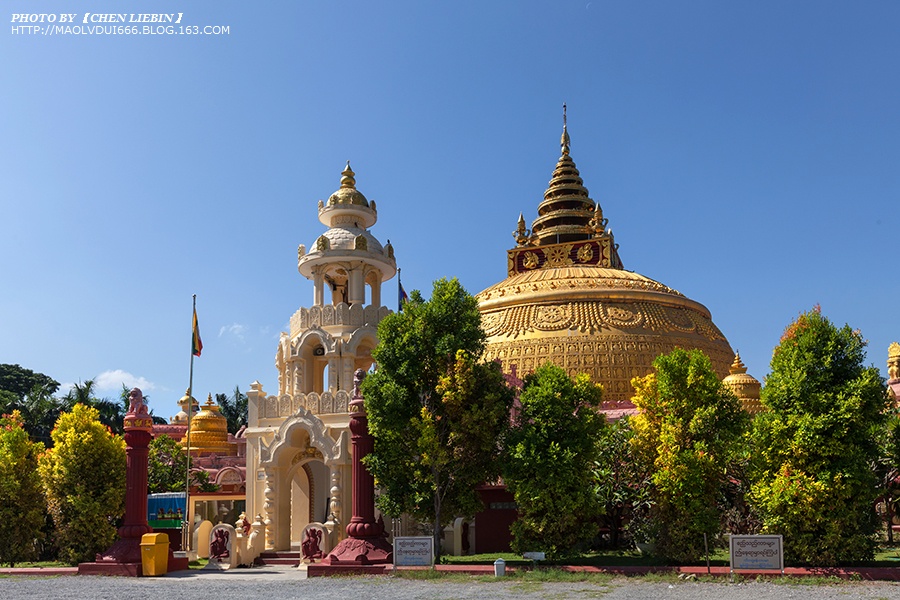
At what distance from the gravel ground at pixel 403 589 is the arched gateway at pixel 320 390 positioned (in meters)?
4.56

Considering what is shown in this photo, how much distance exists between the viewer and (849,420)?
1947 centimetres

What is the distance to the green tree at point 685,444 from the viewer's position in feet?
68.7

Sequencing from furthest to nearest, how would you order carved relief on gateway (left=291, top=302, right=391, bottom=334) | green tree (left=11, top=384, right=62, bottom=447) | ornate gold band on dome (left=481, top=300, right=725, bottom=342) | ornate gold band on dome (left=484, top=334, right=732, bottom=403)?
green tree (left=11, top=384, right=62, bottom=447) → ornate gold band on dome (left=481, top=300, right=725, bottom=342) → ornate gold band on dome (left=484, top=334, right=732, bottom=403) → carved relief on gateway (left=291, top=302, right=391, bottom=334)

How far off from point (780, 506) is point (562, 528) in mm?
5066

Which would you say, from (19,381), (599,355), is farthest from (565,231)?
(19,381)

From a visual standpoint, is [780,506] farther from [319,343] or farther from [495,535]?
[319,343]

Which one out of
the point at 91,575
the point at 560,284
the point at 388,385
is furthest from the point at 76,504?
the point at 560,284

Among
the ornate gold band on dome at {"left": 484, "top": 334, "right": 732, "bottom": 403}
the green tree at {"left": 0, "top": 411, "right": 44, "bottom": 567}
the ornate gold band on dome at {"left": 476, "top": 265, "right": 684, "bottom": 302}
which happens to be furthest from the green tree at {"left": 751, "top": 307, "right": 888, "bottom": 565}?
the green tree at {"left": 0, "top": 411, "right": 44, "bottom": 567}

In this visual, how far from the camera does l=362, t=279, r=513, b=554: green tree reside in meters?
22.4

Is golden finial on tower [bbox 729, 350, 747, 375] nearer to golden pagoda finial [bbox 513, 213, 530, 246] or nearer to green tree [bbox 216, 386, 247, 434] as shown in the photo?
golden pagoda finial [bbox 513, 213, 530, 246]

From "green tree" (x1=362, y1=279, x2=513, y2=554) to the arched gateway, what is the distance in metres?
2.68

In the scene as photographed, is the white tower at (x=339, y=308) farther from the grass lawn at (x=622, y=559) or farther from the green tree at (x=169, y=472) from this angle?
the green tree at (x=169, y=472)

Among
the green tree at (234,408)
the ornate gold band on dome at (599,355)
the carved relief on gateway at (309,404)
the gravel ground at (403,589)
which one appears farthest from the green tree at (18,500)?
the green tree at (234,408)

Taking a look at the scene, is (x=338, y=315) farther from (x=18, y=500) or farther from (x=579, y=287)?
(x=579, y=287)
